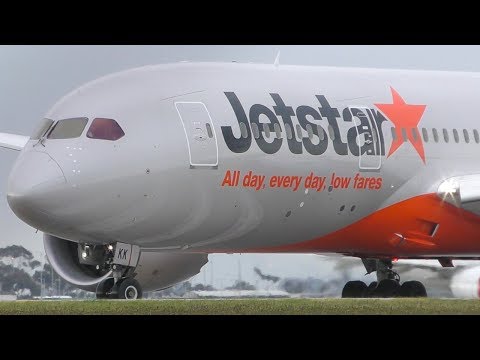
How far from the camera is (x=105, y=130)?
2527 centimetres

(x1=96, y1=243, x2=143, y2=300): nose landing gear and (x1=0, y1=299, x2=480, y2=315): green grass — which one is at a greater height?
(x1=96, y1=243, x2=143, y2=300): nose landing gear

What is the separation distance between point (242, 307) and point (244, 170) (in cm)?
320

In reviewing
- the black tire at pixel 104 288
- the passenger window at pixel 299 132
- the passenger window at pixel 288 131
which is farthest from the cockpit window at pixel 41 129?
the passenger window at pixel 299 132

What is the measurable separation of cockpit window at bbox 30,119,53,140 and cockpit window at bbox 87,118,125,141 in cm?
87

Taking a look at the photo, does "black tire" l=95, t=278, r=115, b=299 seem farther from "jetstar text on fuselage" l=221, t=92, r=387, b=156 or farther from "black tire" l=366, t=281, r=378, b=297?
"black tire" l=366, t=281, r=378, b=297

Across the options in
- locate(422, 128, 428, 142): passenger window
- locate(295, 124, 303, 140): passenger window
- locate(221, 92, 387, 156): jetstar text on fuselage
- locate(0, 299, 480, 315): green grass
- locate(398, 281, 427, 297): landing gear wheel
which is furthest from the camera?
locate(398, 281, 427, 297): landing gear wheel

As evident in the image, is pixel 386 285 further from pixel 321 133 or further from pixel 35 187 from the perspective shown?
pixel 35 187

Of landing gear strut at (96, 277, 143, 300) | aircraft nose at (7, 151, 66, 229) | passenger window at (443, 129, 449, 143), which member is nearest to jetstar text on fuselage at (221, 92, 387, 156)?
passenger window at (443, 129, 449, 143)

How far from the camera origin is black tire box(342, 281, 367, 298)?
105ft

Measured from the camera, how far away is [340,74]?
29.1m

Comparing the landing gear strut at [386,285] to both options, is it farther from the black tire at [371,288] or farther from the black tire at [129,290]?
the black tire at [129,290]

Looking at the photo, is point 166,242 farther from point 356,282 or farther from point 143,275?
point 356,282

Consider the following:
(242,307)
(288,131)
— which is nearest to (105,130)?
(288,131)

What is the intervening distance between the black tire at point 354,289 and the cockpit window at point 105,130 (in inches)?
339
